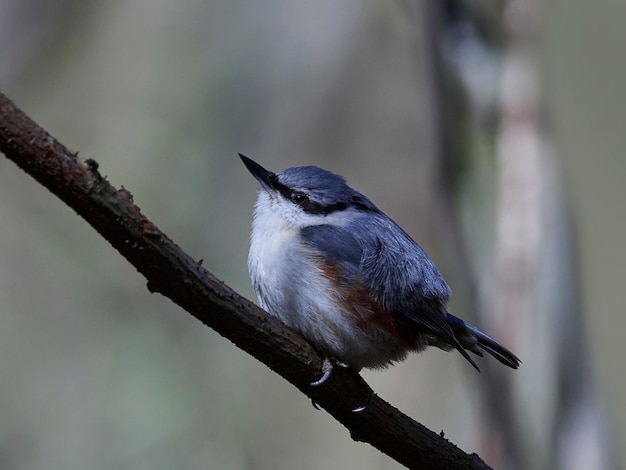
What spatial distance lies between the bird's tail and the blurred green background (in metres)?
1.74

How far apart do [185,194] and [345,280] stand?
330cm

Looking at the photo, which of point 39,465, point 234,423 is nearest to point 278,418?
point 234,423

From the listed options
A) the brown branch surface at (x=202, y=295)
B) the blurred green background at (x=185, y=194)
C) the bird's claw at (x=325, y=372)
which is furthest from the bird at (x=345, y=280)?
the blurred green background at (x=185, y=194)

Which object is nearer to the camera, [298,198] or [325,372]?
[325,372]

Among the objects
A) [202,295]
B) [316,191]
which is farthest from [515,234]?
[202,295]

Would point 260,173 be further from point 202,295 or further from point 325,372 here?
point 202,295

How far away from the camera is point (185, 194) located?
6160mm

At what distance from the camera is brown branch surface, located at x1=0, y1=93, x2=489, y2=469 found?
203cm

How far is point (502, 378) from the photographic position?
4.40 metres

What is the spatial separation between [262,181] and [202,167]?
2755 millimetres

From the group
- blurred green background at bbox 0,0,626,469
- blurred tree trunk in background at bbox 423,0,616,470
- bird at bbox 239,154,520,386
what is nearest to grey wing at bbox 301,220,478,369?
bird at bbox 239,154,520,386

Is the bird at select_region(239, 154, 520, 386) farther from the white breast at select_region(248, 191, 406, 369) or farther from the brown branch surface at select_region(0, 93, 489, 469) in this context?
the brown branch surface at select_region(0, 93, 489, 469)

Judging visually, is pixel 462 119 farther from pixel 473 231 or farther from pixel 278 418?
pixel 278 418

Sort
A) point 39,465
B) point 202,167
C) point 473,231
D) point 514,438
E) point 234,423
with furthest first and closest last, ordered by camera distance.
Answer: point 202,167
point 234,423
point 39,465
point 473,231
point 514,438
